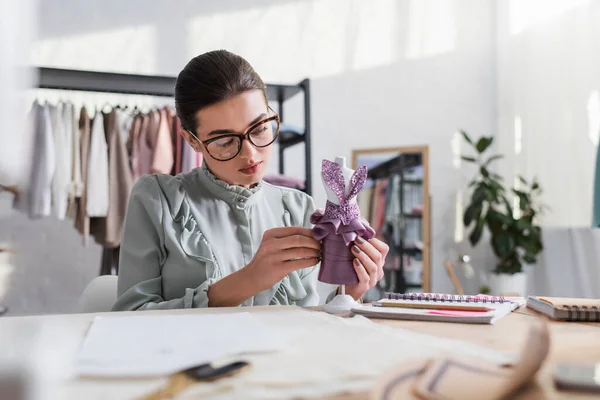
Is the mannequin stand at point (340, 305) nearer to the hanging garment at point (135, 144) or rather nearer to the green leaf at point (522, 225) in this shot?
the hanging garment at point (135, 144)

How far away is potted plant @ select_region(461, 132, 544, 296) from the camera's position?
3.83 meters

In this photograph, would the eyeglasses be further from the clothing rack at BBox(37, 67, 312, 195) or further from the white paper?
the clothing rack at BBox(37, 67, 312, 195)

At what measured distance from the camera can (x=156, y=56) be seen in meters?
3.98

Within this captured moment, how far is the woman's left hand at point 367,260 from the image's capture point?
1107 millimetres

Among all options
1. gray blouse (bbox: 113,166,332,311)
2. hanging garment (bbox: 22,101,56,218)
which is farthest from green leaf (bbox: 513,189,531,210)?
hanging garment (bbox: 22,101,56,218)

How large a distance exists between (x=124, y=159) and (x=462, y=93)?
262 centimetres

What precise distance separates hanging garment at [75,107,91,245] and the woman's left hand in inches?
92.8

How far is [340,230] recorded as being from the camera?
110 cm

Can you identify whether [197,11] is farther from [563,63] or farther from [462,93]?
[563,63]

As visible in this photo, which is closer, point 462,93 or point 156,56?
point 156,56

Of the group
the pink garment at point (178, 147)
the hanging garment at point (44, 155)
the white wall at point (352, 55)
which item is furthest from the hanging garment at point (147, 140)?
the white wall at point (352, 55)

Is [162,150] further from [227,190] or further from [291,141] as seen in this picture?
[227,190]

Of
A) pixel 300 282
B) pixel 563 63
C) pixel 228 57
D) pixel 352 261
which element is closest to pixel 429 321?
pixel 352 261

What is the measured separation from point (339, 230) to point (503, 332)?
1.12 ft
